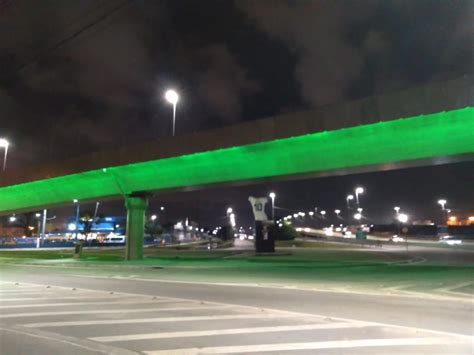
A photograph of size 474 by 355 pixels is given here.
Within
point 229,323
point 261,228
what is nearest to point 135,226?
point 261,228

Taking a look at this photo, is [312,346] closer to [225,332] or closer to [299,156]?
[225,332]

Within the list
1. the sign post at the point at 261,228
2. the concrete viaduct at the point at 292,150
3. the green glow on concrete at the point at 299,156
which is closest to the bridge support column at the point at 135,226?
the concrete viaduct at the point at 292,150

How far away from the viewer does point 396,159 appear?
2486 centimetres

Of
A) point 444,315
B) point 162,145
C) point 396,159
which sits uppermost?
point 162,145

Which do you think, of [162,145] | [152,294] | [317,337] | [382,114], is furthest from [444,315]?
[162,145]

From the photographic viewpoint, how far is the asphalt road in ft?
24.8

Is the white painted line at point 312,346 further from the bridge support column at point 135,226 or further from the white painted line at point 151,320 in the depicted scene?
the bridge support column at point 135,226

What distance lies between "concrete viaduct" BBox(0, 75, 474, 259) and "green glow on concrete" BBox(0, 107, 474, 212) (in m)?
0.05

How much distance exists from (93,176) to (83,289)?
22.2m

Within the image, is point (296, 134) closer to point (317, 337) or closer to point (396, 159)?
point (396, 159)

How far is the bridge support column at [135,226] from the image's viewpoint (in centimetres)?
3606

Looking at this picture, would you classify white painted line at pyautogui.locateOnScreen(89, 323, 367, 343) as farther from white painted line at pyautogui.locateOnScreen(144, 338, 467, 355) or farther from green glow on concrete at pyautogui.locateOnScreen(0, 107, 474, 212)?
green glow on concrete at pyautogui.locateOnScreen(0, 107, 474, 212)

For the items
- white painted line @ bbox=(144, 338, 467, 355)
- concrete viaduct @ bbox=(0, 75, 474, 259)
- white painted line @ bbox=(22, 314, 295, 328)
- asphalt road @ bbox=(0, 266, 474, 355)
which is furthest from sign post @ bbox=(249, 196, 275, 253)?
white painted line @ bbox=(144, 338, 467, 355)

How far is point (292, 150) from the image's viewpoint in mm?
26422
